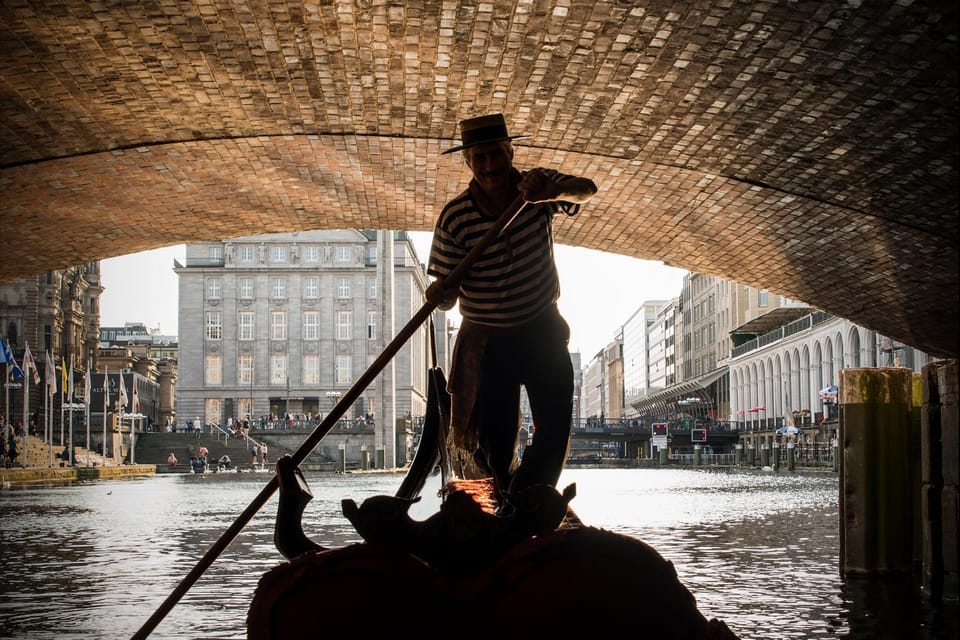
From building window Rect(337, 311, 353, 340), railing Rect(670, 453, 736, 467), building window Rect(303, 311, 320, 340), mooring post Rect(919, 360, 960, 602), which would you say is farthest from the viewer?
building window Rect(303, 311, 320, 340)

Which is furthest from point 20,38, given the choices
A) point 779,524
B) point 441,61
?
point 779,524

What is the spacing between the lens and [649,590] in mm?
2084

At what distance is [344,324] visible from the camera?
3708 inches

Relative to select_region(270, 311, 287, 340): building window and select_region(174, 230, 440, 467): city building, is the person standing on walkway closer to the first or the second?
select_region(174, 230, 440, 467): city building

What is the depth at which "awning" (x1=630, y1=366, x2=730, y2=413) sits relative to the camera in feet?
320

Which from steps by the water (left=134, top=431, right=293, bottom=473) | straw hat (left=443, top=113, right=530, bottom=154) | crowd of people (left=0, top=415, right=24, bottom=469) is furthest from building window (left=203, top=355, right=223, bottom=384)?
straw hat (left=443, top=113, right=530, bottom=154)

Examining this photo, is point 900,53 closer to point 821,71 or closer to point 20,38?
point 821,71

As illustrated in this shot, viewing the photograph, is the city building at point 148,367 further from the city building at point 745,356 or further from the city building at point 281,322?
the city building at point 745,356

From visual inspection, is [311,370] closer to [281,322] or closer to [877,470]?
[281,322]

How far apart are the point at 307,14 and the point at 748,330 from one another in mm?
79390

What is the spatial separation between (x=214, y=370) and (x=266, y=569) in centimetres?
8667

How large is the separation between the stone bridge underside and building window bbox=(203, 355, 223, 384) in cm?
8147

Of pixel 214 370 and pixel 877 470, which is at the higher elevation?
pixel 214 370

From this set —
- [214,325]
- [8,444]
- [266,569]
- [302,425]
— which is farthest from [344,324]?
[266,569]
